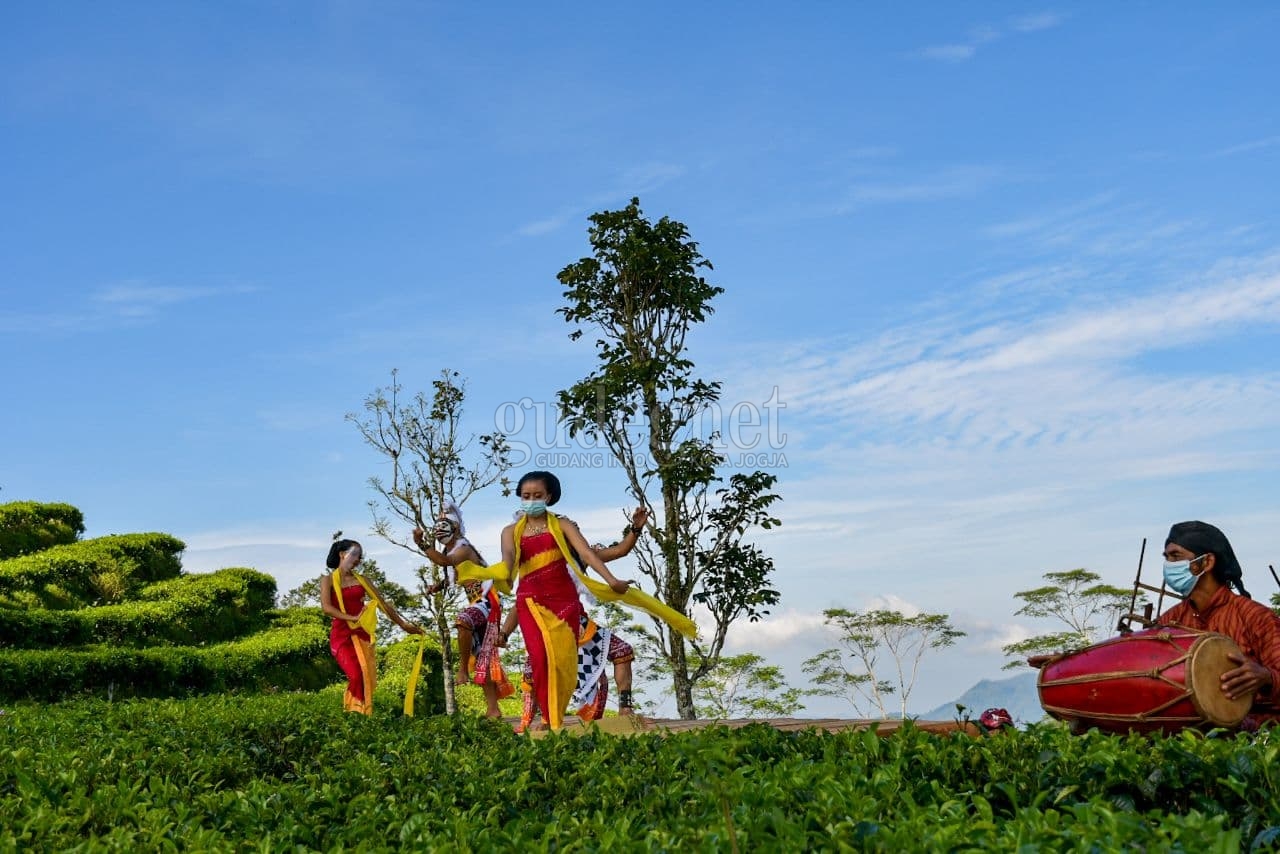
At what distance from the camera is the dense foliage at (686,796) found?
2.77m

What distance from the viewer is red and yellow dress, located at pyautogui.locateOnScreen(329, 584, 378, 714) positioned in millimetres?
10578

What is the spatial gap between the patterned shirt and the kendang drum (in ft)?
0.70

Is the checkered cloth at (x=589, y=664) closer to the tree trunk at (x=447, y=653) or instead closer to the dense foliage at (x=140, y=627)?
the tree trunk at (x=447, y=653)

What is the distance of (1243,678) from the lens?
5.18m

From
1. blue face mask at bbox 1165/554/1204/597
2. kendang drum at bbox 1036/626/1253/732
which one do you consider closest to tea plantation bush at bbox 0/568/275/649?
kendang drum at bbox 1036/626/1253/732

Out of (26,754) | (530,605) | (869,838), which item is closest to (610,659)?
(530,605)

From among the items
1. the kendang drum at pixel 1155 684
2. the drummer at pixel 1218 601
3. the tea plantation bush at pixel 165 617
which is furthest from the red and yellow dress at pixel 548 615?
the tea plantation bush at pixel 165 617

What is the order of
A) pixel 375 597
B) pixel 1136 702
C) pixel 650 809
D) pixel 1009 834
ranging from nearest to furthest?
pixel 1009 834
pixel 650 809
pixel 1136 702
pixel 375 597

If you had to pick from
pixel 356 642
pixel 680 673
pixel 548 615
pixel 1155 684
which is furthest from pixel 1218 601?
pixel 680 673

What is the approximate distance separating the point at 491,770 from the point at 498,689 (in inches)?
168

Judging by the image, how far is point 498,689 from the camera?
28.1 feet

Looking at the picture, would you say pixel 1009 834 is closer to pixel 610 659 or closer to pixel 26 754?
pixel 26 754

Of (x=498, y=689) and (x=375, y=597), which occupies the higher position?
(x=375, y=597)

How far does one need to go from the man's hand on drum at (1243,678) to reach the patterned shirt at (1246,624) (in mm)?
82
